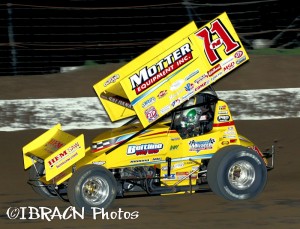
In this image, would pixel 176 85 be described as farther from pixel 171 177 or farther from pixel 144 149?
pixel 171 177

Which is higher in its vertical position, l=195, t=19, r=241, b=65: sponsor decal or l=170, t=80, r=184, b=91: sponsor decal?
l=195, t=19, r=241, b=65: sponsor decal

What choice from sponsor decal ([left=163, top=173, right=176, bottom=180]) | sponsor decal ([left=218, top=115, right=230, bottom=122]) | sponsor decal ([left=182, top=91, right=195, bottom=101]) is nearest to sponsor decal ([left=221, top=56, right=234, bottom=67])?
sponsor decal ([left=182, top=91, right=195, bottom=101])

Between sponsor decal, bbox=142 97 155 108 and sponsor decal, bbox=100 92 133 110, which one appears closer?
sponsor decal, bbox=142 97 155 108

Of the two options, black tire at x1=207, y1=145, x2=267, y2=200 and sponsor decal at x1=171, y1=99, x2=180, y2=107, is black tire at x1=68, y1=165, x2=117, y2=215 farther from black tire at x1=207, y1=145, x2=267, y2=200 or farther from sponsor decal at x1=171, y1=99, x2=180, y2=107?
black tire at x1=207, y1=145, x2=267, y2=200

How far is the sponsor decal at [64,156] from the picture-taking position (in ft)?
28.6

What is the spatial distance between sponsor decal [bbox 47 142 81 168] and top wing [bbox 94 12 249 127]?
74 cm

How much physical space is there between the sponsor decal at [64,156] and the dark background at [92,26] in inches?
206

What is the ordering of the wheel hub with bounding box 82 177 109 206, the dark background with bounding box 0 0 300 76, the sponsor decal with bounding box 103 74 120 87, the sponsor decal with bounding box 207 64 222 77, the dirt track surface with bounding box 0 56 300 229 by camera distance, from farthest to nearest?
the dark background with bounding box 0 0 300 76 → the sponsor decal with bounding box 103 74 120 87 → the sponsor decal with bounding box 207 64 222 77 → the wheel hub with bounding box 82 177 109 206 → the dirt track surface with bounding box 0 56 300 229

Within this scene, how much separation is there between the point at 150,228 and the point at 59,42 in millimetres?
6655

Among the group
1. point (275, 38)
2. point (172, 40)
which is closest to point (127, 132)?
point (172, 40)

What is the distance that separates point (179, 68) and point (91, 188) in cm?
157

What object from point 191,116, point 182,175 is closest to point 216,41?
point 191,116

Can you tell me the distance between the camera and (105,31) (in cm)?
1410

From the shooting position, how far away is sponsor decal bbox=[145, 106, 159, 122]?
28.9 ft
